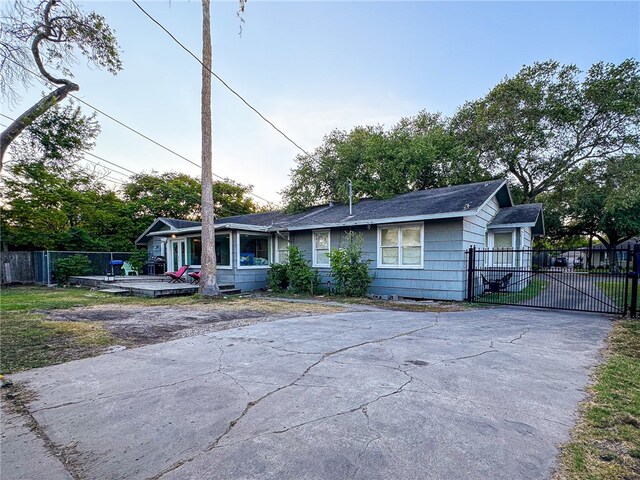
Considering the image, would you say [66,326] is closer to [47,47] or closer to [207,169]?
[207,169]

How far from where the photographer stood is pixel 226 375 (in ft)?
12.1

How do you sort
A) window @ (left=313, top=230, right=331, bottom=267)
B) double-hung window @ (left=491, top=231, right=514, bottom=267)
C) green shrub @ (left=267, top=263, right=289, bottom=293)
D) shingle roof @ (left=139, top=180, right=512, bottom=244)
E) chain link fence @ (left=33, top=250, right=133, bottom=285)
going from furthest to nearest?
chain link fence @ (left=33, top=250, right=133, bottom=285) → double-hung window @ (left=491, top=231, right=514, bottom=267) → green shrub @ (left=267, top=263, right=289, bottom=293) → window @ (left=313, top=230, right=331, bottom=267) → shingle roof @ (left=139, top=180, right=512, bottom=244)

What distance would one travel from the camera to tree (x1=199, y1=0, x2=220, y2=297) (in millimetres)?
10911

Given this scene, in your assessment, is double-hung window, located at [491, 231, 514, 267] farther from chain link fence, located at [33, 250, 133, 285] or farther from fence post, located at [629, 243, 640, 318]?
chain link fence, located at [33, 250, 133, 285]

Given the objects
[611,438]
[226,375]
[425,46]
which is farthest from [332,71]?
[611,438]

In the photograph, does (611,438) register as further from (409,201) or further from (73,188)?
(73,188)

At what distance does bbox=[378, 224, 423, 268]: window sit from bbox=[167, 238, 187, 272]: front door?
405 inches

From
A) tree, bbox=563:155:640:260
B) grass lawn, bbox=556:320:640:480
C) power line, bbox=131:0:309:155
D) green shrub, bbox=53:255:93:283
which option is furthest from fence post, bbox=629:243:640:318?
green shrub, bbox=53:255:93:283

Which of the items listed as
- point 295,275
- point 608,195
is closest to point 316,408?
point 295,275

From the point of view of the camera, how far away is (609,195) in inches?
738

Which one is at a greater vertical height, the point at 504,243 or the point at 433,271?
the point at 504,243

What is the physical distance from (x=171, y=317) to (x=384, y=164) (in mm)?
16329

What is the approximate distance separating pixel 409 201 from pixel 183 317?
29.3 feet

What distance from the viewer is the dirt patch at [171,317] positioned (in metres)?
5.93
